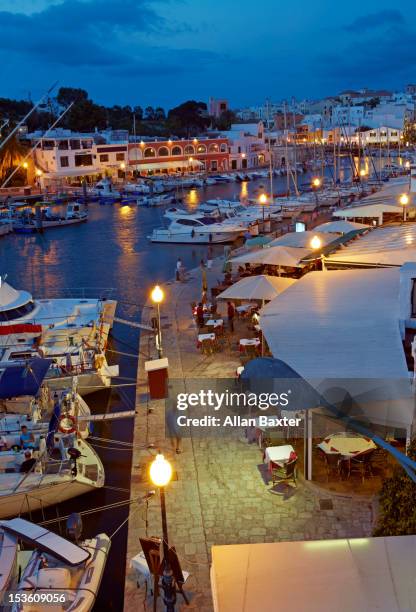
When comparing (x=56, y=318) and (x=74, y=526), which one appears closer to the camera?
(x=74, y=526)

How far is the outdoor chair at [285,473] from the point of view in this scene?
945 cm

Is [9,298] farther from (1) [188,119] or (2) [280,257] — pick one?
(1) [188,119]

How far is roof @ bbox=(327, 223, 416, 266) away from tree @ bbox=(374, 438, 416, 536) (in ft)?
32.5

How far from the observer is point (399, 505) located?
5.78m

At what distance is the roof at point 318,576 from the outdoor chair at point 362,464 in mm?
4485

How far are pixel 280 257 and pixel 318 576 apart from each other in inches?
570

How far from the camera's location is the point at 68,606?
7.27m

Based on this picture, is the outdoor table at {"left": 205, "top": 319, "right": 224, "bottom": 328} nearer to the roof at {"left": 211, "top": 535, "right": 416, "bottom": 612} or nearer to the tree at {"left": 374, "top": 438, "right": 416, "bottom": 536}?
the tree at {"left": 374, "top": 438, "right": 416, "bottom": 536}

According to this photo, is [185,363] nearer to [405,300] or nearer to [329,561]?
[405,300]

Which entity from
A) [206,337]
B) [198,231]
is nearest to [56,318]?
[206,337]

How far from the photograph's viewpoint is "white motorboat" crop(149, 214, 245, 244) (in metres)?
36.5

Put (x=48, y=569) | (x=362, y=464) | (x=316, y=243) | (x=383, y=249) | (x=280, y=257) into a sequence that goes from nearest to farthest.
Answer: (x=48, y=569) < (x=362, y=464) < (x=383, y=249) < (x=280, y=257) < (x=316, y=243)

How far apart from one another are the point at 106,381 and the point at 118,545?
580cm

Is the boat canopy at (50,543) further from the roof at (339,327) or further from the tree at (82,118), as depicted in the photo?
the tree at (82,118)
